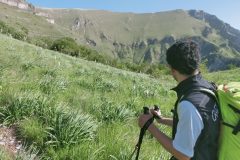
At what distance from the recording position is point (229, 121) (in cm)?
429

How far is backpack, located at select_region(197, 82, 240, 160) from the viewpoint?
4.21 metres

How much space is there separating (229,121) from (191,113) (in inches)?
16.4

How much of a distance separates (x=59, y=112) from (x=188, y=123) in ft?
9.94

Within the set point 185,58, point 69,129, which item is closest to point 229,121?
point 185,58

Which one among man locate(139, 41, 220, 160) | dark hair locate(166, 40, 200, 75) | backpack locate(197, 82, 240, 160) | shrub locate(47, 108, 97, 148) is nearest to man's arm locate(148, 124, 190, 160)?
man locate(139, 41, 220, 160)

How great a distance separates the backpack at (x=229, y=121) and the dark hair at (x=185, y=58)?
0.92ft

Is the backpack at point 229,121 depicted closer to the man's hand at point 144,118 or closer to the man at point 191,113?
the man at point 191,113

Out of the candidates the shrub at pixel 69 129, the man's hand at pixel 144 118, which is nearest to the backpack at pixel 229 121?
the man's hand at pixel 144 118

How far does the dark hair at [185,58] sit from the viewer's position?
452 cm

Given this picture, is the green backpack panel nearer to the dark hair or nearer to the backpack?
the backpack

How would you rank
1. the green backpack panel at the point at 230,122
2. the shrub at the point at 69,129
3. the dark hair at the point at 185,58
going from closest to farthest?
the green backpack panel at the point at 230,122
the dark hair at the point at 185,58
the shrub at the point at 69,129

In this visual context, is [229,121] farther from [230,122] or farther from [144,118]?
[144,118]

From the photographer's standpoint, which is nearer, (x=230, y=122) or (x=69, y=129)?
(x=230, y=122)

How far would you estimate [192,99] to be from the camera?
4320mm
